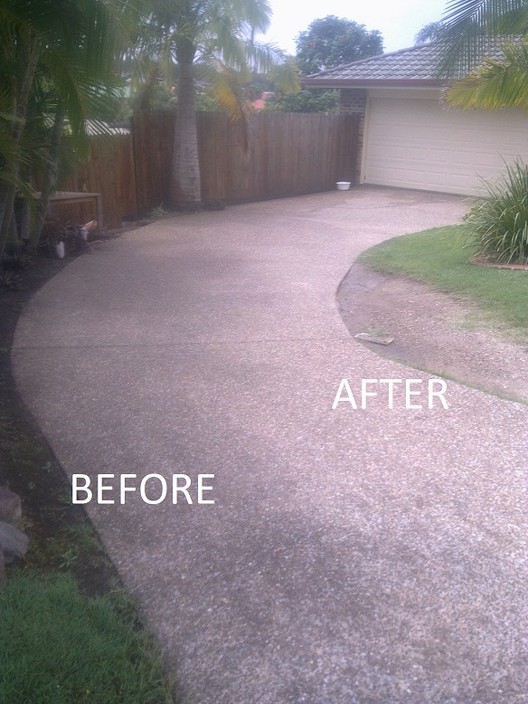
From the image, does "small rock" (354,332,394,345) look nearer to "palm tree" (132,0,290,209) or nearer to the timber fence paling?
the timber fence paling

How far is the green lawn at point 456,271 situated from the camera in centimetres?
836

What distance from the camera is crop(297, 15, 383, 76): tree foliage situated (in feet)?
120

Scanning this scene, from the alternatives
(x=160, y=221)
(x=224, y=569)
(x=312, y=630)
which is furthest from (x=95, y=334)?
(x=160, y=221)

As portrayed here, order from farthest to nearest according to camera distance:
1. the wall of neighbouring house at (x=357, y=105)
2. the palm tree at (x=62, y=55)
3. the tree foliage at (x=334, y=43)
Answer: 1. the tree foliage at (x=334, y=43)
2. the wall of neighbouring house at (x=357, y=105)
3. the palm tree at (x=62, y=55)

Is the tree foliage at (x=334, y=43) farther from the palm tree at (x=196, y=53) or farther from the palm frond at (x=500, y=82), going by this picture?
the palm frond at (x=500, y=82)

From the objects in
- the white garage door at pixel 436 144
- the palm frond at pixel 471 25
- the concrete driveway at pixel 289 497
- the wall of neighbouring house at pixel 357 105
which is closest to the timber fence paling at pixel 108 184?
the concrete driveway at pixel 289 497

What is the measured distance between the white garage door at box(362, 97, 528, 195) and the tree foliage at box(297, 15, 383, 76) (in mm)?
17479

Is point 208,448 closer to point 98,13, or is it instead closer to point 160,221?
point 98,13

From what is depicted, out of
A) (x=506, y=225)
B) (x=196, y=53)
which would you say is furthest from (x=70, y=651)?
(x=196, y=53)

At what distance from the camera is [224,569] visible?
12.4 ft

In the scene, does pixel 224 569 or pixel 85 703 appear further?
pixel 224 569

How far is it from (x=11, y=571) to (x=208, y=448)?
1706mm

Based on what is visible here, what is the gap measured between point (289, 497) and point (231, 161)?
44.4 ft

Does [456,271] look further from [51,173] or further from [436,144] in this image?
[436,144]
